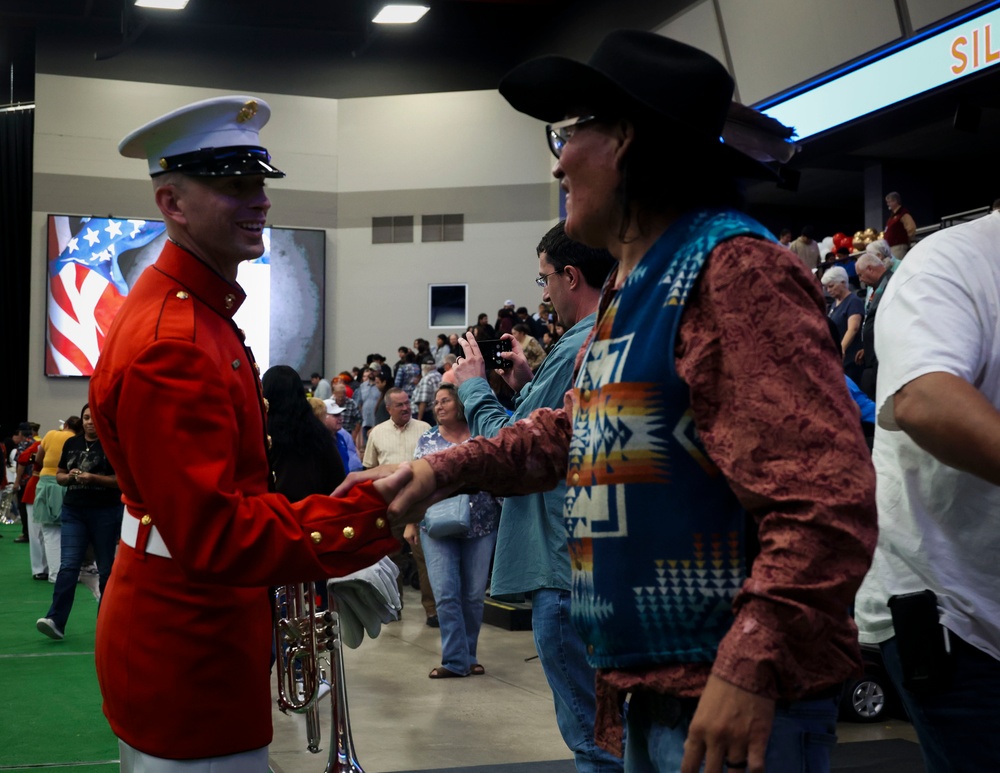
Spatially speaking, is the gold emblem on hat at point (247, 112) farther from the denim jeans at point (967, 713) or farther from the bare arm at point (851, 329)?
the bare arm at point (851, 329)

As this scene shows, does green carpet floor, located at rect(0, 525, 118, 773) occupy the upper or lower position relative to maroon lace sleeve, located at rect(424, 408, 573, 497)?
lower

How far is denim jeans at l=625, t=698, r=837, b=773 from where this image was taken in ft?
5.09

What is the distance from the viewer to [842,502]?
1.37m

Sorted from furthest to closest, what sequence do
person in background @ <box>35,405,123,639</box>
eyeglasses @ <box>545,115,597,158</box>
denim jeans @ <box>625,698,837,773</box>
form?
person in background @ <box>35,405,123,639</box> → eyeglasses @ <box>545,115,597,158</box> → denim jeans @ <box>625,698,837,773</box>

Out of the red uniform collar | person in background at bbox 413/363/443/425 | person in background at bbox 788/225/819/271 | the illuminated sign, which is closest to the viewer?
the red uniform collar

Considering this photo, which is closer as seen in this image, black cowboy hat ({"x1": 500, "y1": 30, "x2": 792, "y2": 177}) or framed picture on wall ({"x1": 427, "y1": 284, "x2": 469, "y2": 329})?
black cowboy hat ({"x1": 500, "y1": 30, "x2": 792, "y2": 177})

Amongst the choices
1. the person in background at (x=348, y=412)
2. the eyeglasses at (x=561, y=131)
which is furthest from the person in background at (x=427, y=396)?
the eyeglasses at (x=561, y=131)

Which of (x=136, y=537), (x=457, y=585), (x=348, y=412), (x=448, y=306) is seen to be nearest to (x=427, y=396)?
(x=348, y=412)

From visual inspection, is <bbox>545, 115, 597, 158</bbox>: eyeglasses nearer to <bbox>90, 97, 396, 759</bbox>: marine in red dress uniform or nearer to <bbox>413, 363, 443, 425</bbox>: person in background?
<bbox>90, 97, 396, 759</bbox>: marine in red dress uniform

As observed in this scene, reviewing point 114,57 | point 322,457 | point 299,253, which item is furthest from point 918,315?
point 114,57

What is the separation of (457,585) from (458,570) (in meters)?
0.13

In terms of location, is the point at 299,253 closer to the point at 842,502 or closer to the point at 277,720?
the point at 277,720

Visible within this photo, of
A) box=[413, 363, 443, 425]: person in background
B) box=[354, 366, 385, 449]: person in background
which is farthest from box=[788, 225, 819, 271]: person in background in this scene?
box=[354, 366, 385, 449]: person in background

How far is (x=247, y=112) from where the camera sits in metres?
2.70
